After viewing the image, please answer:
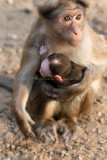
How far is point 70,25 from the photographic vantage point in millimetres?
3578

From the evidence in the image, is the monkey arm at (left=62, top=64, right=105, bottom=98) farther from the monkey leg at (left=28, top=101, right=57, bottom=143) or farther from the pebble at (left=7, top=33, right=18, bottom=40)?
the pebble at (left=7, top=33, right=18, bottom=40)

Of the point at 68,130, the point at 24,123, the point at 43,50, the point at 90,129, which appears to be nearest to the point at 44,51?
the point at 43,50

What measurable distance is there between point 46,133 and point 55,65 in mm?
1005

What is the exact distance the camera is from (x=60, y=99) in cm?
421

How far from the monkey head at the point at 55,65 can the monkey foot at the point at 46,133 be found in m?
0.78

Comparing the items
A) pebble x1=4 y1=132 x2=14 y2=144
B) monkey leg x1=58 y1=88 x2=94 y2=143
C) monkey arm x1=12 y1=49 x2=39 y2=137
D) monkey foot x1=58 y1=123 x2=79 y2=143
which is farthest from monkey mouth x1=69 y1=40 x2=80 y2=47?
pebble x1=4 y1=132 x2=14 y2=144

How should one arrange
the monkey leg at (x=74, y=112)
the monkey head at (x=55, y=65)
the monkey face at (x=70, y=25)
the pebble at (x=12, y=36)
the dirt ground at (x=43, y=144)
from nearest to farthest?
the monkey face at (x=70, y=25)
the dirt ground at (x=43, y=144)
the monkey head at (x=55, y=65)
the monkey leg at (x=74, y=112)
the pebble at (x=12, y=36)

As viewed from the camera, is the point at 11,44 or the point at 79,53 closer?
the point at 79,53

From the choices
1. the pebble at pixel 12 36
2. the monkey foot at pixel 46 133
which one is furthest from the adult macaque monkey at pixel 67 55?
the pebble at pixel 12 36

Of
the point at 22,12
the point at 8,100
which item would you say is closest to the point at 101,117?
the point at 8,100

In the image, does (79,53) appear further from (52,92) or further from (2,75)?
(2,75)

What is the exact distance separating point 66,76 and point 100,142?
40.7 inches

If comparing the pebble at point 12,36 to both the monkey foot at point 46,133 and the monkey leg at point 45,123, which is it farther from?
the monkey foot at point 46,133

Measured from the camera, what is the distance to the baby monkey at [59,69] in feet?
12.9
